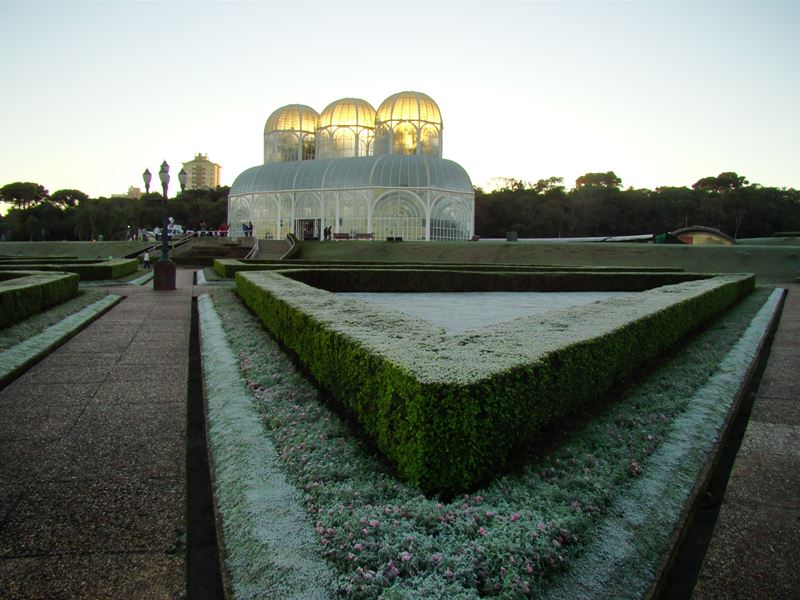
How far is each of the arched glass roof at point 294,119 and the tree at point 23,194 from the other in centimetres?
5202

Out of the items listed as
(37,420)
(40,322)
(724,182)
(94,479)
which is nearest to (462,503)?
(94,479)

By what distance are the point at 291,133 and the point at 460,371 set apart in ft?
181

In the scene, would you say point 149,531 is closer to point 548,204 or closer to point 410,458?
point 410,458

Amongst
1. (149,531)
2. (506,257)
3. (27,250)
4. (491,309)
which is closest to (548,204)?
(506,257)

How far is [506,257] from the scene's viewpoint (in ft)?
111

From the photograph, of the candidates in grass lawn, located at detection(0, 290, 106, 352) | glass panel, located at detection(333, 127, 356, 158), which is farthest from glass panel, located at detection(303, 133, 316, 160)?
grass lawn, located at detection(0, 290, 106, 352)

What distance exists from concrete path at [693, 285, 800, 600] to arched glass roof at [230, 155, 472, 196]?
131 feet

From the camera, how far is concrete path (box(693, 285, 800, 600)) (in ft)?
9.91

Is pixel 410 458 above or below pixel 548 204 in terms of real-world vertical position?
below

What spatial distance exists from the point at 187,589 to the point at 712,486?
11.7 ft

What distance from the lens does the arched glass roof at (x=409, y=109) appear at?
1998 inches

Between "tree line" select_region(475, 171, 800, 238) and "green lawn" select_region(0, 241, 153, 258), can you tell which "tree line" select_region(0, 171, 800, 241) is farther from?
"green lawn" select_region(0, 241, 153, 258)

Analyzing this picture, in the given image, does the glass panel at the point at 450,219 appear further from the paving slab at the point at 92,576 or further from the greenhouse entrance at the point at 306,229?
the paving slab at the point at 92,576

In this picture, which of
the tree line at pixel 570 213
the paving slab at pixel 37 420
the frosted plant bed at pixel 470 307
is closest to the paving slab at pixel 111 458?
the paving slab at pixel 37 420
